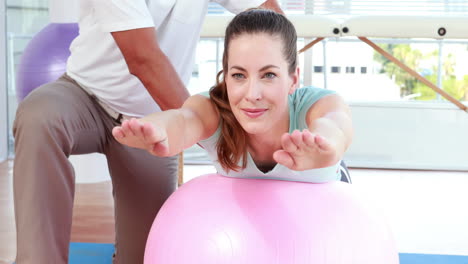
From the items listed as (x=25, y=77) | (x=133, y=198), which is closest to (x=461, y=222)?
(x=133, y=198)

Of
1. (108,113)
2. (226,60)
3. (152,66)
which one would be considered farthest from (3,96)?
(226,60)

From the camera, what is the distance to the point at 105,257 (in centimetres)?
239

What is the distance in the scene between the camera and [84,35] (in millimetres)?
1922

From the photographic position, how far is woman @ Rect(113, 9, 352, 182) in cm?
126

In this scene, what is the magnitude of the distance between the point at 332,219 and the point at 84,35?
3.41ft

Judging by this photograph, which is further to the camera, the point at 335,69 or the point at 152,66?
the point at 335,69

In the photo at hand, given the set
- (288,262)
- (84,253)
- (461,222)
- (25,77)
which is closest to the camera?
(288,262)

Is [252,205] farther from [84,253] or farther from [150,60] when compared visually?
[84,253]

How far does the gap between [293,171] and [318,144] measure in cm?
45

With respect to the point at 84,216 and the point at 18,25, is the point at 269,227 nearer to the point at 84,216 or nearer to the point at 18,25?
the point at 84,216

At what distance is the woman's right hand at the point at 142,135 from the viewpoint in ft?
3.51

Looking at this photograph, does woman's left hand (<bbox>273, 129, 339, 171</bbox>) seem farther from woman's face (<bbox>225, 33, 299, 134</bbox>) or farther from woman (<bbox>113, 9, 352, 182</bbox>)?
woman's face (<bbox>225, 33, 299, 134</bbox>)

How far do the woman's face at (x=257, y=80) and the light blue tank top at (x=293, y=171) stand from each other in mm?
125

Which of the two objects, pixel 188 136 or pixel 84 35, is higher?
pixel 84 35
